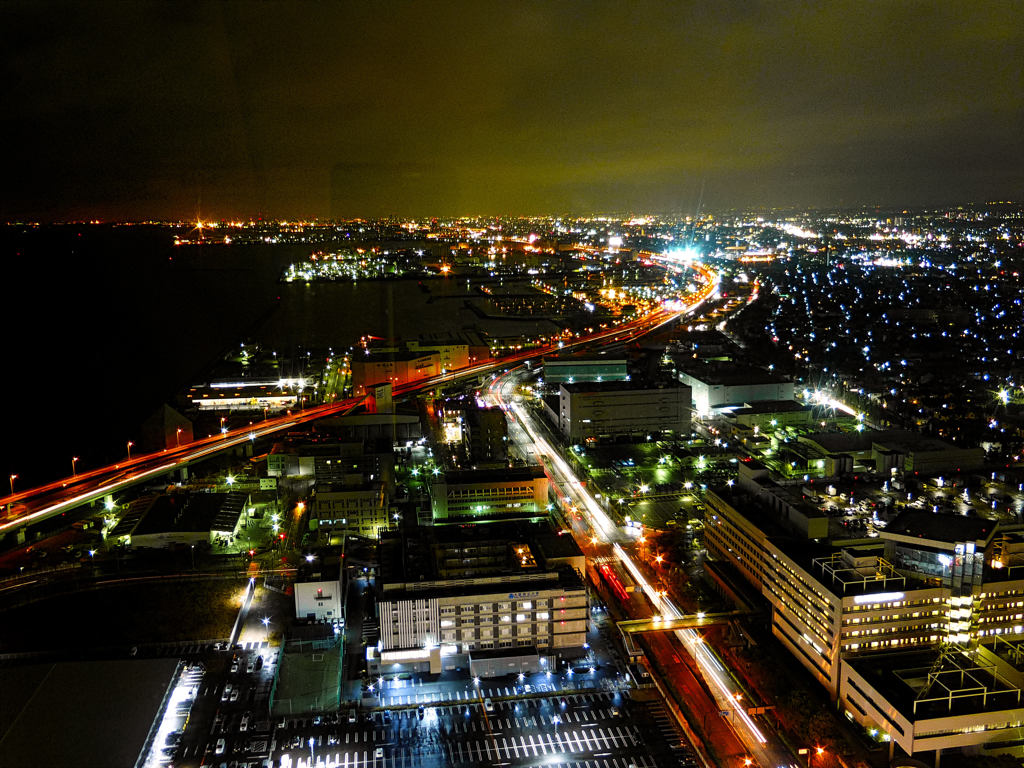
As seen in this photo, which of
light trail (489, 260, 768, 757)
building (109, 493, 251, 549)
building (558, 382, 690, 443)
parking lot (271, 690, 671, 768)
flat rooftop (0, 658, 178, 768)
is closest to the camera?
flat rooftop (0, 658, 178, 768)

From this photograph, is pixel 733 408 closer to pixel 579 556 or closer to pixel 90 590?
Answer: pixel 579 556

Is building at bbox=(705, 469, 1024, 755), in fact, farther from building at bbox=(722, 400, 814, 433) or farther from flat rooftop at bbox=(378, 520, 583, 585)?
building at bbox=(722, 400, 814, 433)

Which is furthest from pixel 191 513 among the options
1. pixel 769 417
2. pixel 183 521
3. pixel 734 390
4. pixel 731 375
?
pixel 731 375

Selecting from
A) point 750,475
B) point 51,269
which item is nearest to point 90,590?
point 750,475

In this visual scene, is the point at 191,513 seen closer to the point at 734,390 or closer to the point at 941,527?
the point at 941,527

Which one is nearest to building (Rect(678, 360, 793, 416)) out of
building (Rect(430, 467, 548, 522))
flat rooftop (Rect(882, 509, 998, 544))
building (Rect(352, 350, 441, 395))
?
building (Rect(430, 467, 548, 522))

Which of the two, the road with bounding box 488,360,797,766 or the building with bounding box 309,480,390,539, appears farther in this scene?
the building with bounding box 309,480,390,539

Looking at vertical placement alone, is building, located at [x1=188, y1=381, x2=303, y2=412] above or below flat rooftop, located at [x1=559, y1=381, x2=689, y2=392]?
below
